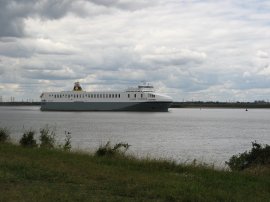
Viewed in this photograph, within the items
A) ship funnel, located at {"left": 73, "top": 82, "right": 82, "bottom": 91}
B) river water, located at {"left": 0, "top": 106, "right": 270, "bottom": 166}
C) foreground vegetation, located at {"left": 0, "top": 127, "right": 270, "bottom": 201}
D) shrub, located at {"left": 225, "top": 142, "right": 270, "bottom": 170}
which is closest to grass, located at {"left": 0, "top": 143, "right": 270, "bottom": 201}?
foreground vegetation, located at {"left": 0, "top": 127, "right": 270, "bottom": 201}

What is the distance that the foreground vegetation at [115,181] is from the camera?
895 cm

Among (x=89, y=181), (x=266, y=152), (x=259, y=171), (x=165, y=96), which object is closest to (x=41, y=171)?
(x=89, y=181)

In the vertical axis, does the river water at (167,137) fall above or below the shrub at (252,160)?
below

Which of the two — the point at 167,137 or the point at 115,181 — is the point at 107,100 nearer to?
the point at 167,137

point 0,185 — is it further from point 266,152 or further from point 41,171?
point 266,152

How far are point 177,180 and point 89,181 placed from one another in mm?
2159

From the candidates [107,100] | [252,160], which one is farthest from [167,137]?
[107,100]

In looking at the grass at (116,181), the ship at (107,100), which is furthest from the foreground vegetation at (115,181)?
the ship at (107,100)

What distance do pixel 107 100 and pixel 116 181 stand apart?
127 metres

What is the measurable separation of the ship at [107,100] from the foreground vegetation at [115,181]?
112247 mm

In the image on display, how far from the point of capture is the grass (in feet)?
29.3

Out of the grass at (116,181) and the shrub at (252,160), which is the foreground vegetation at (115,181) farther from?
the shrub at (252,160)

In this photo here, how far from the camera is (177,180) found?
36.0ft

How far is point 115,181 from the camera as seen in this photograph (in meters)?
10.6
